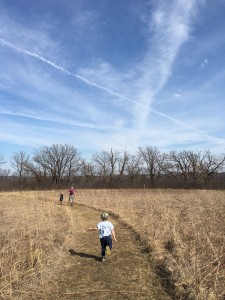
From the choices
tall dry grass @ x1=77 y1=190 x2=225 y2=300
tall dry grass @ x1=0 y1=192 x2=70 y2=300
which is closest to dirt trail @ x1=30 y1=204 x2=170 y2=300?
tall dry grass @ x1=0 y1=192 x2=70 y2=300

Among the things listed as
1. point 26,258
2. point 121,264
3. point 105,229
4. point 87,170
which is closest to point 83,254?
point 105,229

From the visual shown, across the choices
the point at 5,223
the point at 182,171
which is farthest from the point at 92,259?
the point at 182,171

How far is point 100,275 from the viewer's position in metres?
7.91

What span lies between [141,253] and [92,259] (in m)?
1.53

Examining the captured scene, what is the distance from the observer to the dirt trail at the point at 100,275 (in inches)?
261

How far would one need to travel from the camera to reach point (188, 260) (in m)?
8.35

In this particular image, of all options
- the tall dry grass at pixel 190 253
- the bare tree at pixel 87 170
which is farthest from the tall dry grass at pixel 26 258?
the bare tree at pixel 87 170

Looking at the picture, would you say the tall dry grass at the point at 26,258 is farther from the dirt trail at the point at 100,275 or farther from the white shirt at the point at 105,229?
the white shirt at the point at 105,229

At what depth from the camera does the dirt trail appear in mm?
6641

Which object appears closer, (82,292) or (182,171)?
(82,292)

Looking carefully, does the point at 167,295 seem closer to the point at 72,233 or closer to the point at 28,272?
the point at 28,272

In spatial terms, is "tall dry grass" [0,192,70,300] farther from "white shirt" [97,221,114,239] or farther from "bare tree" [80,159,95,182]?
"bare tree" [80,159,95,182]

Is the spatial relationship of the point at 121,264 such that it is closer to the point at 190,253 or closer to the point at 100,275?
the point at 100,275

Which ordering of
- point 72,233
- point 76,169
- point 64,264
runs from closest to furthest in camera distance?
point 64,264
point 72,233
point 76,169
